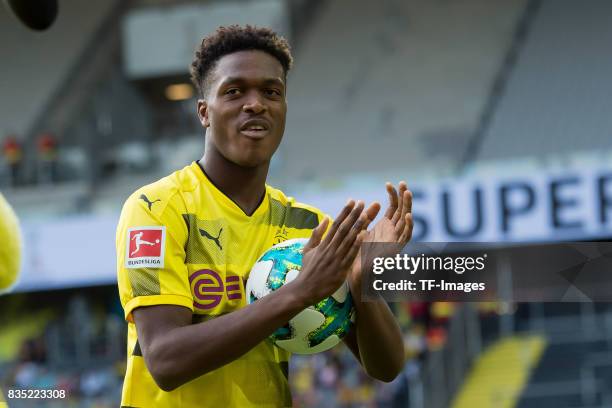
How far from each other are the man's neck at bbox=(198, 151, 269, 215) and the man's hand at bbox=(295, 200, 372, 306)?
2.03 ft

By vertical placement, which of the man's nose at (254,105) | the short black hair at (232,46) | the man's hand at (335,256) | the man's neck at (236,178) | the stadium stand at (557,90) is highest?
the stadium stand at (557,90)

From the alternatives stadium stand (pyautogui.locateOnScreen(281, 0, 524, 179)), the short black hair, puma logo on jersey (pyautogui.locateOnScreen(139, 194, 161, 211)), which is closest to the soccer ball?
puma logo on jersey (pyautogui.locateOnScreen(139, 194, 161, 211))

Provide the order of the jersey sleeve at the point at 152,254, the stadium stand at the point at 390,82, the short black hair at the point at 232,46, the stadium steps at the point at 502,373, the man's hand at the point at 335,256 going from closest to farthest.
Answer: the man's hand at the point at 335,256 < the jersey sleeve at the point at 152,254 < the short black hair at the point at 232,46 < the stadium steps at the point at 502,373 < the stadium stand at the point at 390,82

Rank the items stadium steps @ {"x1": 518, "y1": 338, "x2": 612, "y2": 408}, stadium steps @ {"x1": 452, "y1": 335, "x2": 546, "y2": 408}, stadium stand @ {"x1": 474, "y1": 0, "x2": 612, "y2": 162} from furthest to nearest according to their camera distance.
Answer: stadium stand @ {"x1": 474, "y1": 0, "x2": 612, "y2": 162} < stadium steps @ {"x1": 452, "y1": 335, "x2": 546, "y2": 408} < stadium steps @ {"x1": 518, "y1": 338, "x2": 612, "y2": 408}

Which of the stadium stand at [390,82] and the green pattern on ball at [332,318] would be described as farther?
the stadium stand at [390,82]

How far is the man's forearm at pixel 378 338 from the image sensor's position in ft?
10.4

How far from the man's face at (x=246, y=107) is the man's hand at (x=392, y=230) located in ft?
1.31

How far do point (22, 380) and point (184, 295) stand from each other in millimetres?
11847

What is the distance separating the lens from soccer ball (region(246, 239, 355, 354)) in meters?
2.99

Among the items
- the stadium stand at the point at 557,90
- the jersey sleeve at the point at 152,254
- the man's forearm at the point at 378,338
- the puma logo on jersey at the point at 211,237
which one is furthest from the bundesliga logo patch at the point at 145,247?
the stadium stand at the point at 557,90

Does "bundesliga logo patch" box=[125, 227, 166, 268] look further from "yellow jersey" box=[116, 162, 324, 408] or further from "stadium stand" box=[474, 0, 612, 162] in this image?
"stadium stand" box=[474, 0, 612, 162]

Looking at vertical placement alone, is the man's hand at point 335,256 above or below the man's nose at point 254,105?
below

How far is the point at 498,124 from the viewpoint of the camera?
1634 centimetres

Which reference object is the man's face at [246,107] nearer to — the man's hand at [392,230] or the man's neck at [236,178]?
the man's neck at [236,178]
